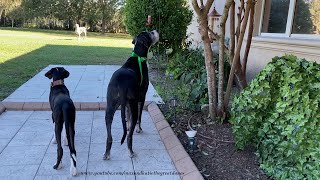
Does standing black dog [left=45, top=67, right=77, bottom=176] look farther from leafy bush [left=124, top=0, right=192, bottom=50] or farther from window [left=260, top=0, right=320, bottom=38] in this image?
leafy bush [left=124, top=0, right=192, bottom=50]

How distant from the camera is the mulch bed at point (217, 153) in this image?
2.76m

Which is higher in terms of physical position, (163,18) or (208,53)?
(163,18)

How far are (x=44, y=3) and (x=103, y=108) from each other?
31064 mm

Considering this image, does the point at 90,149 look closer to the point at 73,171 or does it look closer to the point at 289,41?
the point at 73,171

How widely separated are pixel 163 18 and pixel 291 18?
360 cm

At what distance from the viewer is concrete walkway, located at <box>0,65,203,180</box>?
2.69 metres

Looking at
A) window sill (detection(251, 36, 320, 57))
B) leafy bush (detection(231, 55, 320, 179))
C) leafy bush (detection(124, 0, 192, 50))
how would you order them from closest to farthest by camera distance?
leafy bush (detection(231, 55, 320, 179))
window sill (detection(251, 36, 320, 57))
leafy bush (detection(124, 0, 192, 50))

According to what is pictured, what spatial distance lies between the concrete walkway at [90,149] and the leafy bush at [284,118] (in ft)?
2.26

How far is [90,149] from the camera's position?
3.17 meters

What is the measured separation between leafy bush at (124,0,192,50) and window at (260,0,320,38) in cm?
261

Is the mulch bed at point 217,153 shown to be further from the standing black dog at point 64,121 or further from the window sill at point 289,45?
the window sill at point 289,45

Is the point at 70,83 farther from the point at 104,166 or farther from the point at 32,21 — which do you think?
the point at 32,21

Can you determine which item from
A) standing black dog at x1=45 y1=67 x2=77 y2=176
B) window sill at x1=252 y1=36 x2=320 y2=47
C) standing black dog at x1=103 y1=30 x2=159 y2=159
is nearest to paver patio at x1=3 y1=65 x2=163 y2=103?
standing black dog at x1=103 y1=30 x2=159 y2=159

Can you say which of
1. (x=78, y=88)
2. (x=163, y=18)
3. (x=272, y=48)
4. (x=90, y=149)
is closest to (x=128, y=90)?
(x=90, y=149)
